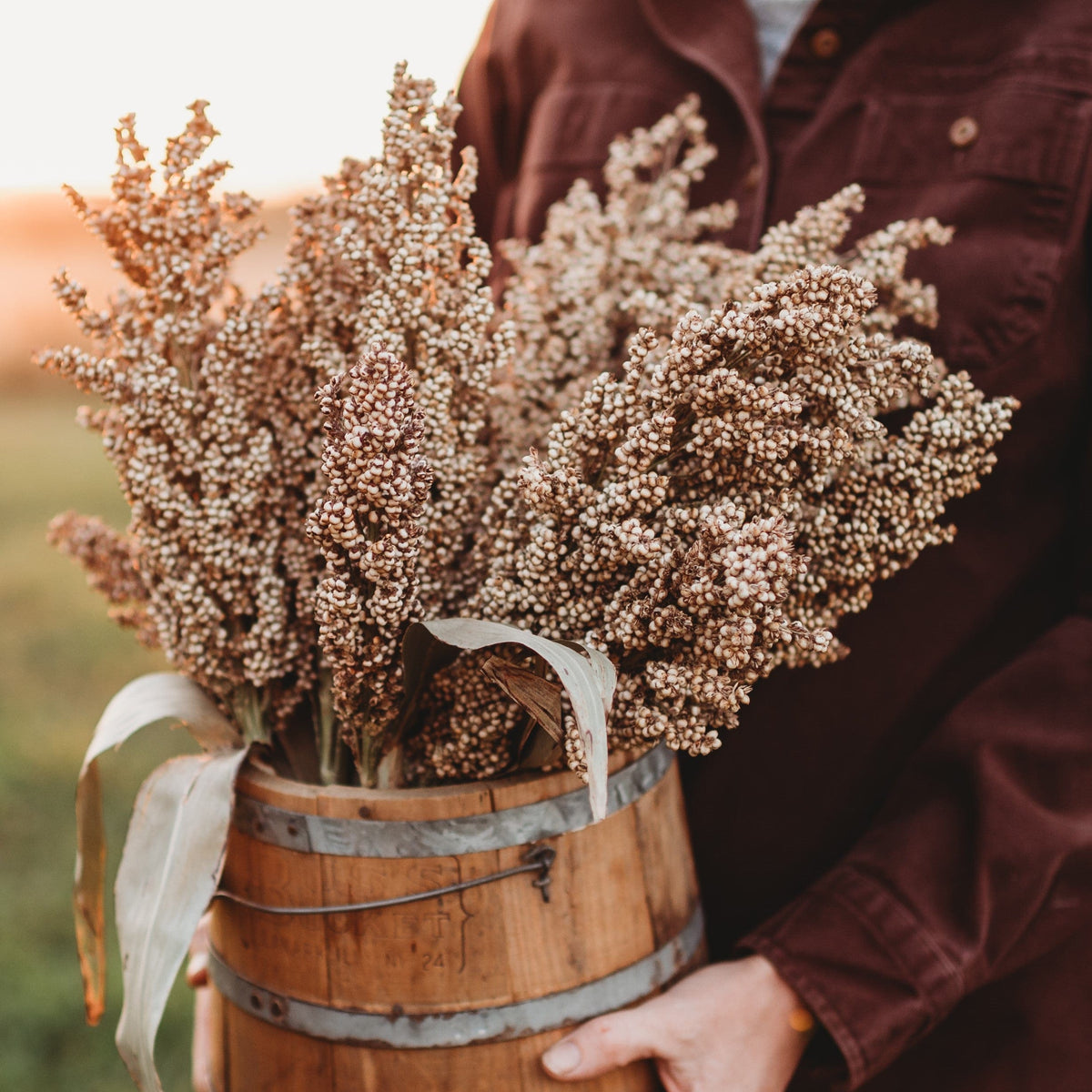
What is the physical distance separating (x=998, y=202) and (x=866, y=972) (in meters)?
Answer: 0.97

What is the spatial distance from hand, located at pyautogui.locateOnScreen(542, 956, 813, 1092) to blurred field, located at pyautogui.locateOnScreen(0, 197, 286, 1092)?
2.98 ft

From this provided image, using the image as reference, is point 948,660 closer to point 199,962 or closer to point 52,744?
point 199,962

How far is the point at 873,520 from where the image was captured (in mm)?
987

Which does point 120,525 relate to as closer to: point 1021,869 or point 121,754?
point 121,754

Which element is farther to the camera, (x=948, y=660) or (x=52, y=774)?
(x=52, y=774)

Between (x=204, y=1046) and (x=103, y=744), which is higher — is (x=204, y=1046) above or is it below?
below

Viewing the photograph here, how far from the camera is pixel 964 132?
1.32m

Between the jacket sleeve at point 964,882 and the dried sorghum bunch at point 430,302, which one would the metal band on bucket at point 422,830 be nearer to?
the dried sorghum bunch at point 430,302

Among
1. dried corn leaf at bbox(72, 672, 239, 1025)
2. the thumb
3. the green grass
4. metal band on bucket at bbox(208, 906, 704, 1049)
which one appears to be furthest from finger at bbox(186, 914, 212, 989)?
the green grass

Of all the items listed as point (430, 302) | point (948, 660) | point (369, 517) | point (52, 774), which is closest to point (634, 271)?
point (430, 302)

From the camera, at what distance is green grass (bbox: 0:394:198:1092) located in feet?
8.81

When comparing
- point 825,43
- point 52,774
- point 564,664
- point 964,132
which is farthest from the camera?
point 52,774

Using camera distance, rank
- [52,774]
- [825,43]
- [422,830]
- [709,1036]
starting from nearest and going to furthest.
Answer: [422,830]
[709,1036]
[825,43]
[52,774]

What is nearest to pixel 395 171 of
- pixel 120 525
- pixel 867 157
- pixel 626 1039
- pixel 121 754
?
pixel 867 157
